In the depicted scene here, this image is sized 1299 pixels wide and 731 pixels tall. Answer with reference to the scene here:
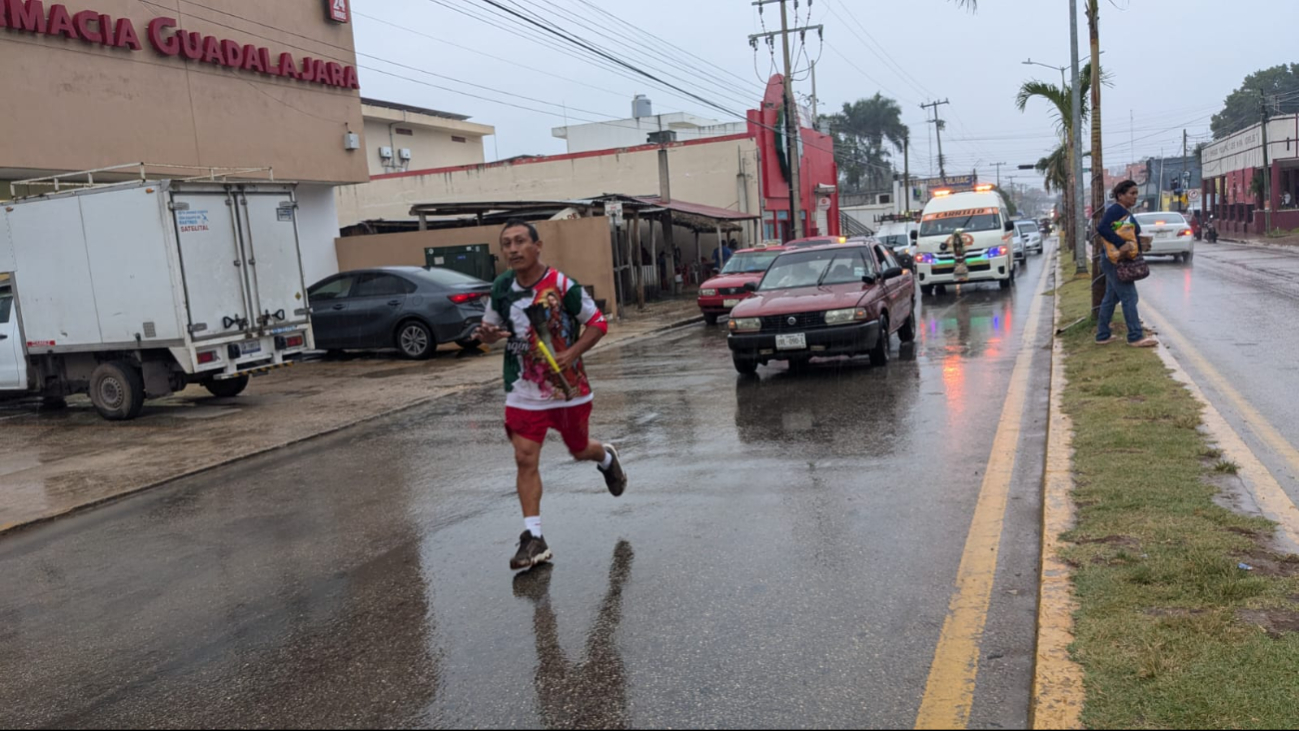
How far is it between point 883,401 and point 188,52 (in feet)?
48.2

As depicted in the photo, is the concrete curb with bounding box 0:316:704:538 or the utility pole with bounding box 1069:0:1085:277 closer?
the concrete curb with bounding box 0:316:704:538

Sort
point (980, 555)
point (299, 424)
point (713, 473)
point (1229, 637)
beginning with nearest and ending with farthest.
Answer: point (1229, 637), point (980, 555), point (713, 473), point (299, 424)

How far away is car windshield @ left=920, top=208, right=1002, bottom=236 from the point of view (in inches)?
955

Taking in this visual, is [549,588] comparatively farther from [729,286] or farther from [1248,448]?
[729,286]

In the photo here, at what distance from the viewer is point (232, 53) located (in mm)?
19172

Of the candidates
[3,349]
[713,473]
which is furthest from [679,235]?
[713,473]

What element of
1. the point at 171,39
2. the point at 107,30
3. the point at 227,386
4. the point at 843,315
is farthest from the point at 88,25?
the point at 843,315

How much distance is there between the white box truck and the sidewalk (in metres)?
0.55

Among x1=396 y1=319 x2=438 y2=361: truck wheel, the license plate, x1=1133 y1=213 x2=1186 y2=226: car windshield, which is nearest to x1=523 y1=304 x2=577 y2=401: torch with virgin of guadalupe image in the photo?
the license plate

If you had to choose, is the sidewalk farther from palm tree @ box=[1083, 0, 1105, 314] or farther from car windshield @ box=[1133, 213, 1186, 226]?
car windshield @ box=[1133, 213, 1186, 226]

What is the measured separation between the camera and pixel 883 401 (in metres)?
9.75

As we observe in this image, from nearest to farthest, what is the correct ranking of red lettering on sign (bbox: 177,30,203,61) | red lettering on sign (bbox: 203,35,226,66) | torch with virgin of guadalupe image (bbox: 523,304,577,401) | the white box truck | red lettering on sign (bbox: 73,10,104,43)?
torch with virgin of guadalupe image (bbox: 523,304,577,401) → the white box truck → red lettering on sign (bbox: 73,10,104,43) → red lettering on sign (bbox: 177,30,203,61) → red lettering on sign (bbox: 203,35,226,66)

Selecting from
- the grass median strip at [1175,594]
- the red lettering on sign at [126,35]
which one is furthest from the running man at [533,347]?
the red lettering on sign at [126,35]

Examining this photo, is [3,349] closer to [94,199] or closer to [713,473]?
[94,199]
